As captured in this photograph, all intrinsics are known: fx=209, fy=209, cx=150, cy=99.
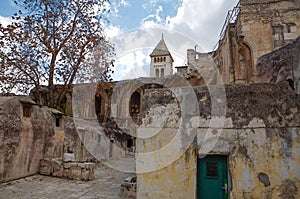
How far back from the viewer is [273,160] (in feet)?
12.7

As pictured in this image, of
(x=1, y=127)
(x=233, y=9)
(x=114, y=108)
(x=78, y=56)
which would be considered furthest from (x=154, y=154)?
(x=114, y=108)

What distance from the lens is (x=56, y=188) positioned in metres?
6.45

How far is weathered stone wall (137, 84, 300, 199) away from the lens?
3.86m

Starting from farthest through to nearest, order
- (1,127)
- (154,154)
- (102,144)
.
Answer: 1. (102,144)
2. (1,127)
3. (154,154)

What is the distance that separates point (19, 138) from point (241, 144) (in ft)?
23.5

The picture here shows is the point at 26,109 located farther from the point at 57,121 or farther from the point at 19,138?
the point at 57,121

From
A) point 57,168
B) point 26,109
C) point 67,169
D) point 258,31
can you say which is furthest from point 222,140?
point 258,31

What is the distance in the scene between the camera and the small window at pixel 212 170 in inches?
161

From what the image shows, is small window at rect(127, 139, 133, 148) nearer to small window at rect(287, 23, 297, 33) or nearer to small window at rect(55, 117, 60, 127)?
small window at rect(55, 117, 60, 127)

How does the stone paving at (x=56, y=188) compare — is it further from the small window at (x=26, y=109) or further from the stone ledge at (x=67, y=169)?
the small window at (x=26, y=109)

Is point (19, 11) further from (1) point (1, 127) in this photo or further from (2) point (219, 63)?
(2) point (219, 63)

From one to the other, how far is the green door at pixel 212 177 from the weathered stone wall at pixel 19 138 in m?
6.22

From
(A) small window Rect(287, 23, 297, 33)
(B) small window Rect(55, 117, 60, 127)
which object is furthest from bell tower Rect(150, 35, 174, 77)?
(B) small window Rect(55, 117, 60, 127)

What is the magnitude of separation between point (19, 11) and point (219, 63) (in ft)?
39.6
